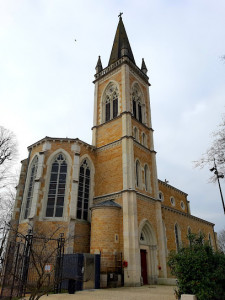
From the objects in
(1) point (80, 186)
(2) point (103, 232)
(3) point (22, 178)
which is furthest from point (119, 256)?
(3) point (22, 178)

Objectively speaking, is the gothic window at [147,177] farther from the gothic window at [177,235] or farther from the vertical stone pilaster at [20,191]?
the vertical stone pilaster at [20,191]

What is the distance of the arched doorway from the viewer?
2067 cm

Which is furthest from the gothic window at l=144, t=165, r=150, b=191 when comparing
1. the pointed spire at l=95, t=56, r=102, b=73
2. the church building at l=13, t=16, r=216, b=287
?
the pointed spire at l=95, t=56, r=102, b=73

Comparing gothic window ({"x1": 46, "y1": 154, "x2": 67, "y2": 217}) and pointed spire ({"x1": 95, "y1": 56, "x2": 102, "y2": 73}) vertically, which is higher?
pointed spire ({"x1": 95, "y1": 56, "x2": 102, "y2": 73})

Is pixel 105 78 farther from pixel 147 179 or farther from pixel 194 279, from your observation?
pixel 194 279

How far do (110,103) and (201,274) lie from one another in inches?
859

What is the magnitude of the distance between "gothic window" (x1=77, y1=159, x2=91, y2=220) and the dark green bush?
11711mm

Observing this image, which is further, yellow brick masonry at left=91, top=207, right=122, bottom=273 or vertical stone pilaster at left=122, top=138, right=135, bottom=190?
vertical stone pilaster at left=122, top=138, right=135, bottom=190

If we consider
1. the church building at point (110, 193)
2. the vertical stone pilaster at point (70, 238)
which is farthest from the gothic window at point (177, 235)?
the vertical stone pilaster at point (70, 238)

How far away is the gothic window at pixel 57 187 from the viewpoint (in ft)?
67.5

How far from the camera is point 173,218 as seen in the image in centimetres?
2823

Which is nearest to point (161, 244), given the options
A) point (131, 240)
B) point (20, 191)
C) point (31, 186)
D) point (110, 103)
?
point (131, 240)

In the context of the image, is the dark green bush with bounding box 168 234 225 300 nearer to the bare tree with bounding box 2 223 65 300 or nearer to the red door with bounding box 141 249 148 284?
the bare tree with bounding box 2 223 65 300

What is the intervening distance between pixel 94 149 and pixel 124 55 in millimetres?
12525
